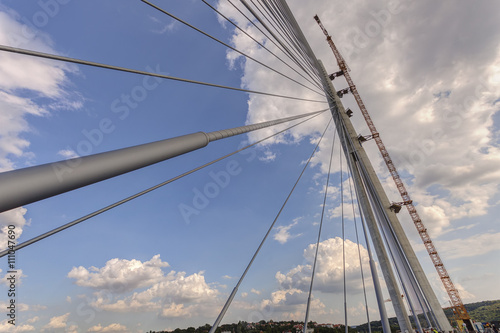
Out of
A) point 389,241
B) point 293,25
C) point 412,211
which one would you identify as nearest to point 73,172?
point 293,25

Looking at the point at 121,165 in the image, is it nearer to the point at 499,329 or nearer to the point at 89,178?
the point at 89,178

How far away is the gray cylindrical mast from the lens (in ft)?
7.06

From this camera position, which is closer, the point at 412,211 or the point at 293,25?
the point at 293,25

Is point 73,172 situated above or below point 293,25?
below

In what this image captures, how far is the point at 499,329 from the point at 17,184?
38.2 meters

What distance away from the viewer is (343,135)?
22.1 metres

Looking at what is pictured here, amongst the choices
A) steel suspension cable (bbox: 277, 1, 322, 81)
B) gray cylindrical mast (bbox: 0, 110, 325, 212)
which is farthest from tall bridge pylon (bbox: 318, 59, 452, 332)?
gray cylindrical mast (bbox: 0, 110, 325, 212)

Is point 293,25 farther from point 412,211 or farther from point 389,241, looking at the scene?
point 412,211

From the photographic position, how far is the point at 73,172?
2523 millimetres

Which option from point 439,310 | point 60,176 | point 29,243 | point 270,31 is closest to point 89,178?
point 60,176

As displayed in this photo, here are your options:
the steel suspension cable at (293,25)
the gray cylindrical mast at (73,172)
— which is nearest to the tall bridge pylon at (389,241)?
the steel suspension cable at (293,25)

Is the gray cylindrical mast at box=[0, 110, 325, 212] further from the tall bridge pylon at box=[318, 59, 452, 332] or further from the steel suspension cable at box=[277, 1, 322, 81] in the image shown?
the tall bridge pylon at box=[318, 59, 452, 332]

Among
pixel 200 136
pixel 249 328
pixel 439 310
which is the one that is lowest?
pixel 439 310

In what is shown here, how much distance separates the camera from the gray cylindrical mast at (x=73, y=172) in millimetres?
2152
